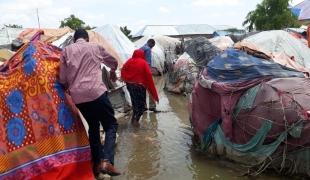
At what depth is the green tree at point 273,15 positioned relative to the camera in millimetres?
33531

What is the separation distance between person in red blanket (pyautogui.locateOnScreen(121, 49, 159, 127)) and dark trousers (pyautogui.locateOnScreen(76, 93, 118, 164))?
149 inches

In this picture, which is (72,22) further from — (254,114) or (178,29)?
(254,114)

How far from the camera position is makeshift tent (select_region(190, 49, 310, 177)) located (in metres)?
5.50

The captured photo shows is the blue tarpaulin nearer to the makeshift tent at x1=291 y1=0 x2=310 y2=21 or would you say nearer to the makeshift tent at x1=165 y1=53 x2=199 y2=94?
the makeshift tent at x1=165 y1=53 x2=199 y2=94

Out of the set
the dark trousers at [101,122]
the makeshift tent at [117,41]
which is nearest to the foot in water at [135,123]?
the dark trousers at [101,122]

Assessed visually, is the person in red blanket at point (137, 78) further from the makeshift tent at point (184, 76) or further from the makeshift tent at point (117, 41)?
the makeshift tent at point (117, 41)

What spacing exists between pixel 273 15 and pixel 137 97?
1067 inches

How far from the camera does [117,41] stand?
1561 cm

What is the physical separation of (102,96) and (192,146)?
2.73 m

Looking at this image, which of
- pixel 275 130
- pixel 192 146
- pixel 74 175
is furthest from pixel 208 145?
pixel 74 175

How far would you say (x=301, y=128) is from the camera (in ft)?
17.6

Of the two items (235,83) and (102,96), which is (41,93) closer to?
(102,96)

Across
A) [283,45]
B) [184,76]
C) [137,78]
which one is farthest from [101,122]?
[283,45]

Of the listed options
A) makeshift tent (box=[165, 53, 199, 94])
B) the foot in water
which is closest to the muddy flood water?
the foot in water
